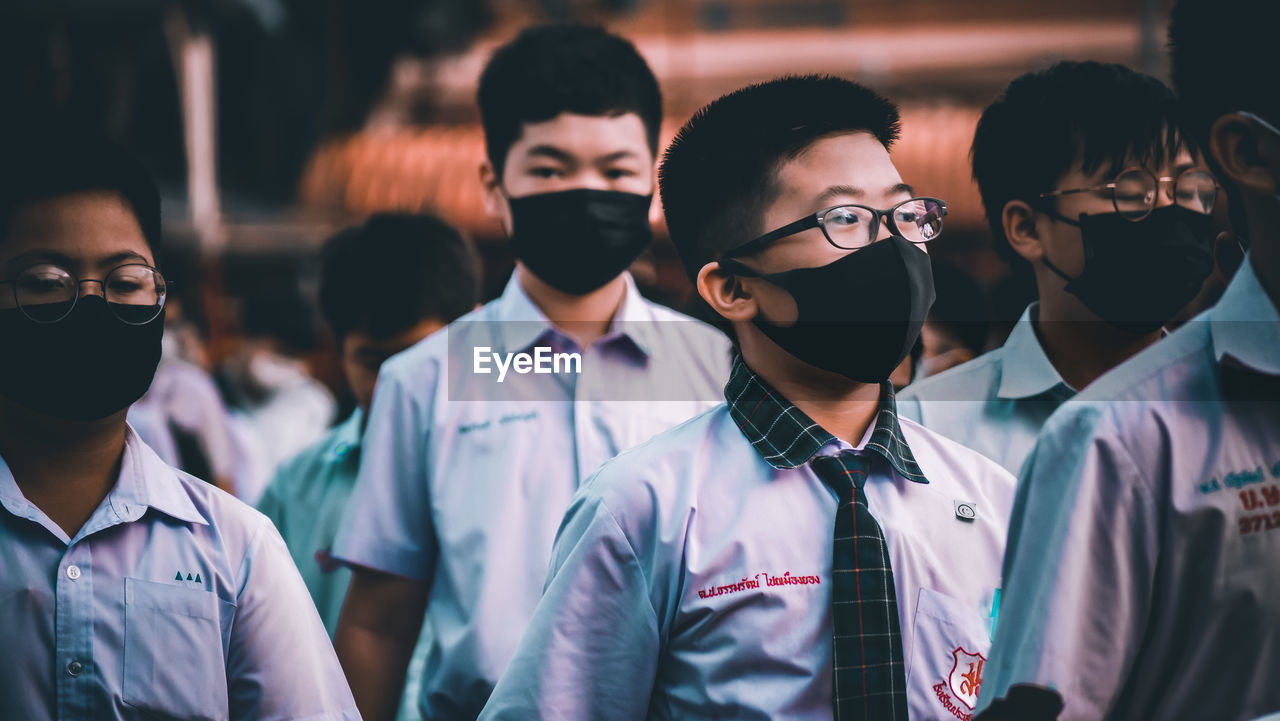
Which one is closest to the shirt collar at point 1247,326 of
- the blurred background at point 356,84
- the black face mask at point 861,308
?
the black face mask at point 861,308

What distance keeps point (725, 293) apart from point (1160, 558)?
768mm

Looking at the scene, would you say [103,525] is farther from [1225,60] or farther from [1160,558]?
[1225,60]

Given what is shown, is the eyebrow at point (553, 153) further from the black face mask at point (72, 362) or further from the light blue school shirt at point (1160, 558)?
the light blue school shirt at point (1160, 558)

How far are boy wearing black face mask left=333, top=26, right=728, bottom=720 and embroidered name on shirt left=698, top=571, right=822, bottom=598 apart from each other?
2.61ft

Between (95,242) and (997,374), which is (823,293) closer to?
(997,374)

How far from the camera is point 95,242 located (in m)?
1.61

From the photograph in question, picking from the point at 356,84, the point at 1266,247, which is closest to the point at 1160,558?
the point at 1266,247

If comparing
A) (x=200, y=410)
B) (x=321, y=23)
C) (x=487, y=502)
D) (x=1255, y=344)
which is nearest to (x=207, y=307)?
(x=321, y=23)

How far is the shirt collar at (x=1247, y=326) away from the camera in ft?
4.15

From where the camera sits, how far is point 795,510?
167 cm

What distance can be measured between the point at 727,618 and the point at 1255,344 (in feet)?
2.44

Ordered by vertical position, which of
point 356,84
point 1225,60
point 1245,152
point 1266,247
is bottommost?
point 1266,247

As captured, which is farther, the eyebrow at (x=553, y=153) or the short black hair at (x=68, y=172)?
the eyebrow at (x=553, y=153)

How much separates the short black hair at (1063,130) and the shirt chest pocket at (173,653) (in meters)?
1.52
